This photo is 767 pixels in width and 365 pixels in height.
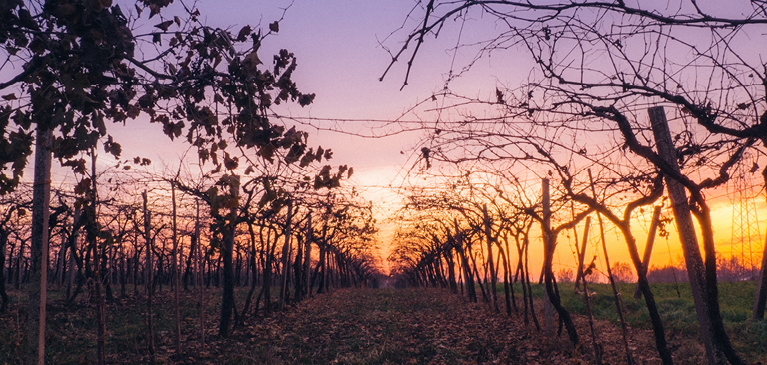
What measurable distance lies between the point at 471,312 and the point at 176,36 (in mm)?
16519

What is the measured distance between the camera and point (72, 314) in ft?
46.8

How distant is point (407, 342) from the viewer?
10.2 metres

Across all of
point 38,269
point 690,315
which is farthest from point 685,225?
point 690,315

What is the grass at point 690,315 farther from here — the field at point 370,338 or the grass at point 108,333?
the grass at point 108,333

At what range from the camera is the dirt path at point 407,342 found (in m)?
8.30

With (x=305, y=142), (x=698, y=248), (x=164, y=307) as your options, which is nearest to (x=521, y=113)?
(x=698, y=248)

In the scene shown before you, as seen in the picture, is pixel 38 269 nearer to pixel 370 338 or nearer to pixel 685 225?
pixel 685 225

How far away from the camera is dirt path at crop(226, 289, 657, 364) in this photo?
8305 millimetres

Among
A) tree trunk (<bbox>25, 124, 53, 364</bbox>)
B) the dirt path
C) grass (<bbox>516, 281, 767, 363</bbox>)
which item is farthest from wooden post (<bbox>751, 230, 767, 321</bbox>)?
tree trunk (<bbox>25, 124, 53, 364</bbox>)


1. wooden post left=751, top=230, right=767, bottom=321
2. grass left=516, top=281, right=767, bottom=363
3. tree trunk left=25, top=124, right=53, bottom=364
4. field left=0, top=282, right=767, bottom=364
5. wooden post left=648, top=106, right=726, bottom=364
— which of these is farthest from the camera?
wooden post left=751, top=230, right=767, bottom=321

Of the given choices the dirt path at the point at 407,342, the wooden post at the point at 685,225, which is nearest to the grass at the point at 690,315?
the wooden post at the point at 685,225

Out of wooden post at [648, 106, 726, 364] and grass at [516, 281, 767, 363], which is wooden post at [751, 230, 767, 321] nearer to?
grass at [516, 281, 767, 363]

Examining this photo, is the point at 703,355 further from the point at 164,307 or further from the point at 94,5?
the point at 164,307

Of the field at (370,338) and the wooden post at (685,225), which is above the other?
the wooden post at (685,225)
